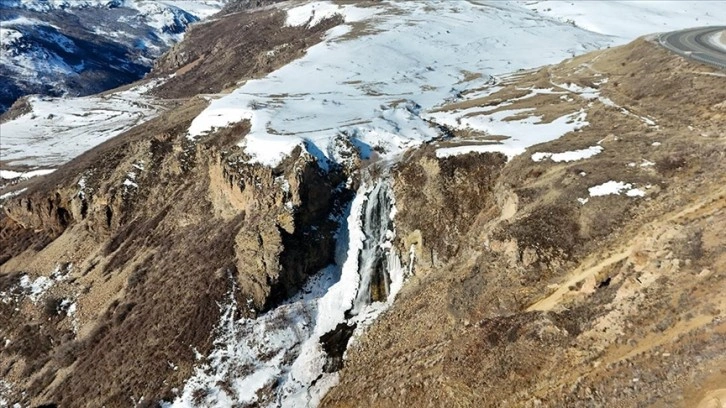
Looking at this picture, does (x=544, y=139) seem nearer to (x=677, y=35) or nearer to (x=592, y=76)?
(x=592, y=76)

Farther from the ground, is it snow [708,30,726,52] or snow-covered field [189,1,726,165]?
snow [708,30,726,52]

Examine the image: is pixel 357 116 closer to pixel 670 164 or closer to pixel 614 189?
pixel 614 189

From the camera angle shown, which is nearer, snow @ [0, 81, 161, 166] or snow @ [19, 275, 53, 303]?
snow @ [19, 275, 53, 303]

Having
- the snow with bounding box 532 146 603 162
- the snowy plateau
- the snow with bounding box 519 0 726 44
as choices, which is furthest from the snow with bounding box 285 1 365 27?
the snow with bounding box 532 146 603 162

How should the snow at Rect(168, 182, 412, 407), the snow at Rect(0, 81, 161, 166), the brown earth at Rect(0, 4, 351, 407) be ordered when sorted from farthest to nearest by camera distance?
the snow at Rect(0, 81, 161, 166), the brown earth at Rect(0, 4, 351, 407), the snow at Rect(168, 182, 412, 407)

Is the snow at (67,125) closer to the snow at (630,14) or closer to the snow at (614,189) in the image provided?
the snow at (614,189)

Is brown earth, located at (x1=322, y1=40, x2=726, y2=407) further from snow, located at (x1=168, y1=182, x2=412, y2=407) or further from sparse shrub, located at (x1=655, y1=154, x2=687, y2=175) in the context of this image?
snow, located at (x1=168, y1=182, x2=412, y2=407)
